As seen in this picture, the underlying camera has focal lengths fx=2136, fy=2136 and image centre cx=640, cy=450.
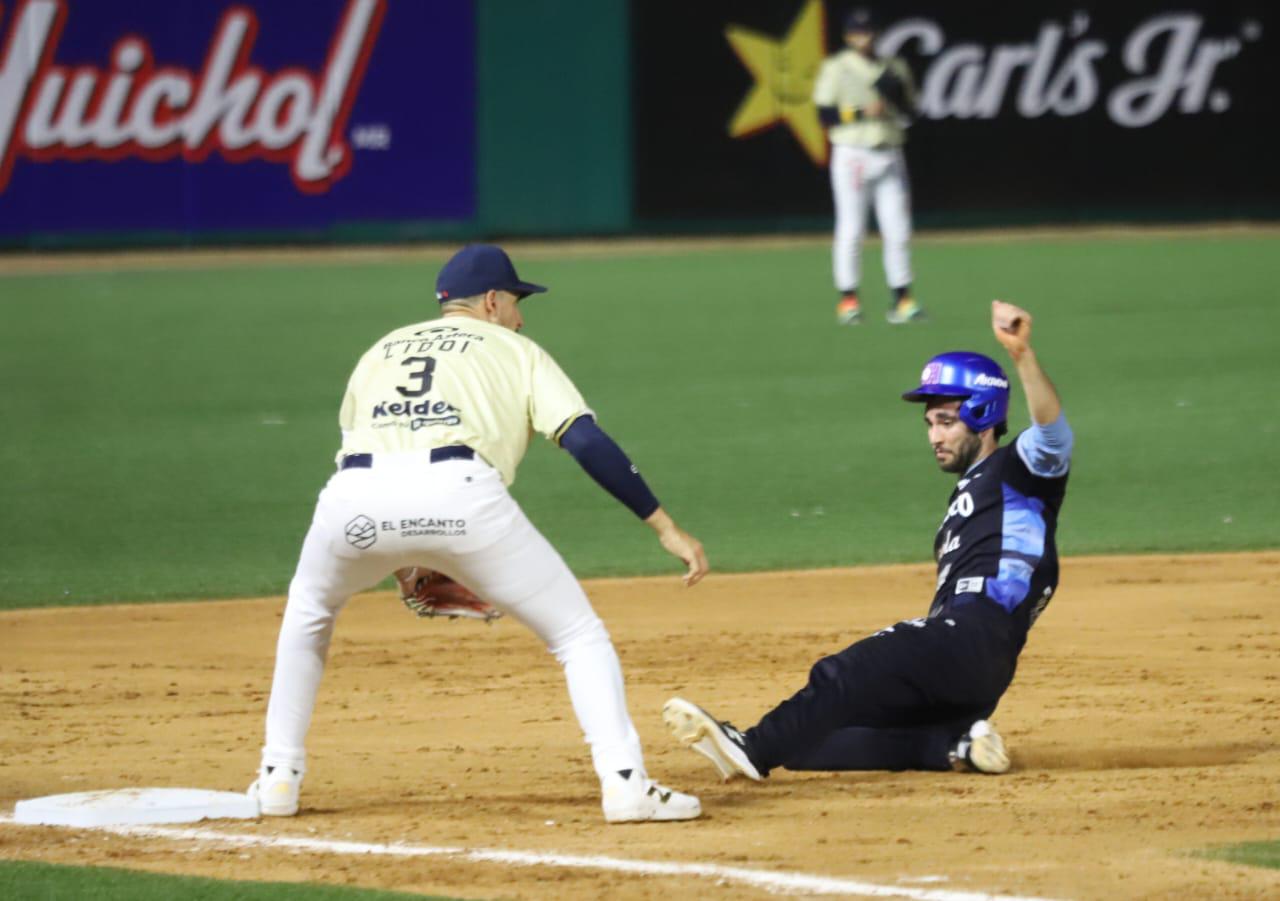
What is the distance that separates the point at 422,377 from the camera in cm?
548

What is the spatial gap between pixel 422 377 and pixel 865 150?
12135mm

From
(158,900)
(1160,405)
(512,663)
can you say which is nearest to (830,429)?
(1160,405)

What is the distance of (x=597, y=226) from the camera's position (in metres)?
25.1

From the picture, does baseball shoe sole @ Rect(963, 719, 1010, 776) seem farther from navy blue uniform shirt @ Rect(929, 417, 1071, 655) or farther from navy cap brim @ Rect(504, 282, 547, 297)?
navy cap brim @ Rect(504, 282, 547, 297)

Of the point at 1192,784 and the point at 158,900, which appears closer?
the point at 158,900

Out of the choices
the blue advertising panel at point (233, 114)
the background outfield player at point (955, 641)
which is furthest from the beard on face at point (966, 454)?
the blue advertising panel at point (233, 114)

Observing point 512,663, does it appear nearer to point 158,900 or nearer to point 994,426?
point 994,426

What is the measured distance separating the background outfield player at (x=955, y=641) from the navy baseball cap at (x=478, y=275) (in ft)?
3.89

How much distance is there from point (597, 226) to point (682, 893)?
67.4 feet

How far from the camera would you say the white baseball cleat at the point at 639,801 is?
5469mm

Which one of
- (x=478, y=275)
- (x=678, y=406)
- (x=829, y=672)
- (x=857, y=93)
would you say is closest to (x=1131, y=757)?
(x=829, y=672)

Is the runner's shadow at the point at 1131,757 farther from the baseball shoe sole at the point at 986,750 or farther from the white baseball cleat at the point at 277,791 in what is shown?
the white baseball cleat at the point at 277,791

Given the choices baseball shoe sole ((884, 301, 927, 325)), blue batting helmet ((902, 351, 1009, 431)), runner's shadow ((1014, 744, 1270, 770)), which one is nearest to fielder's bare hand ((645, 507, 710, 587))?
blue batting helmet ((902, 351, 1009, 431))

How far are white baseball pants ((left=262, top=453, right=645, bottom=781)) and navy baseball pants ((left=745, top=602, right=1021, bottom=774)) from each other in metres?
0.63
